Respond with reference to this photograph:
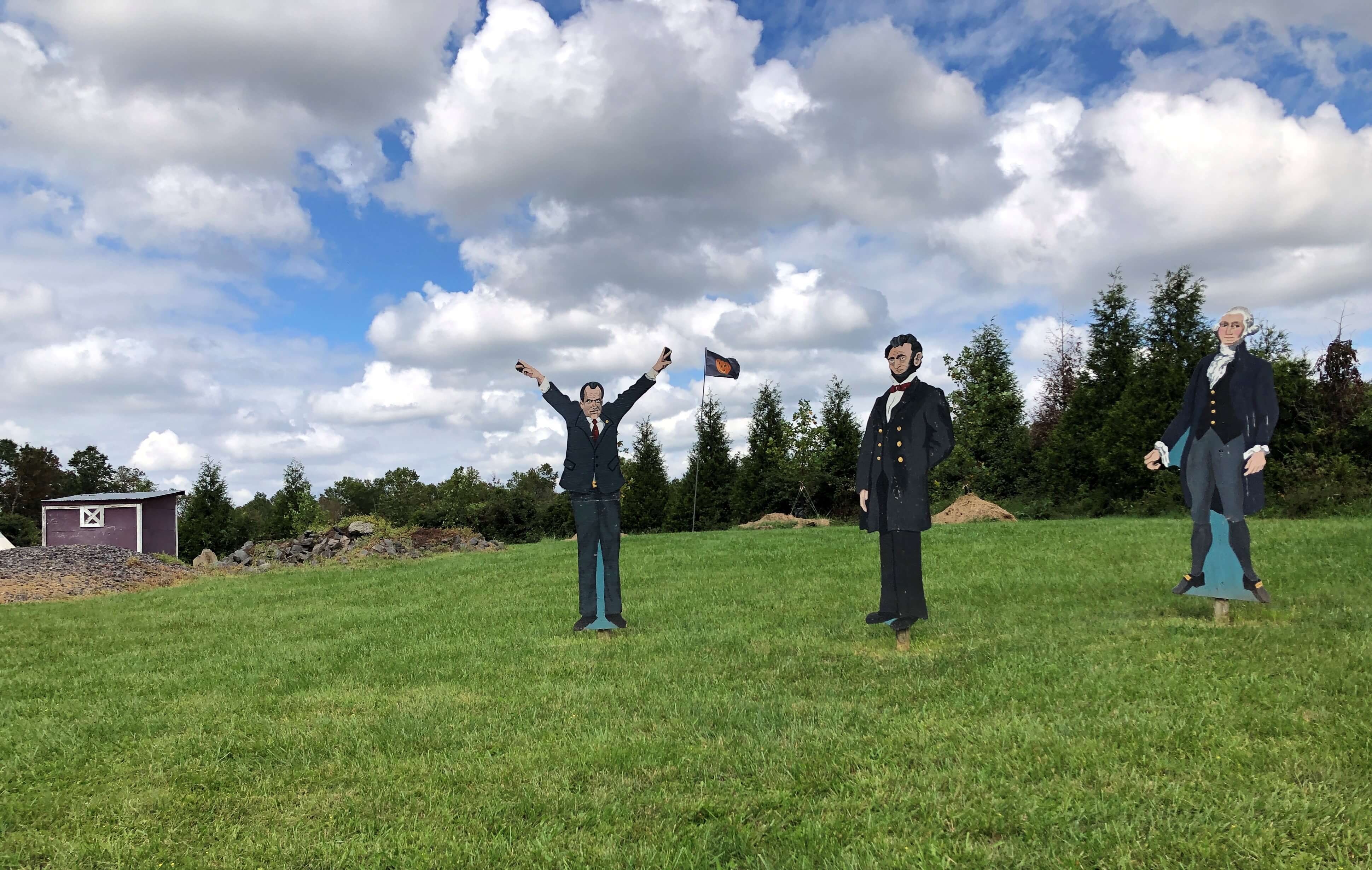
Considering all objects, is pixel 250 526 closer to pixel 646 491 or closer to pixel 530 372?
pixel 646 491

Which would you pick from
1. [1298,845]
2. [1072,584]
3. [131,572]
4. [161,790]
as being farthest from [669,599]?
[131,572]

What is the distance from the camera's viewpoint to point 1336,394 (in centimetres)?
2483

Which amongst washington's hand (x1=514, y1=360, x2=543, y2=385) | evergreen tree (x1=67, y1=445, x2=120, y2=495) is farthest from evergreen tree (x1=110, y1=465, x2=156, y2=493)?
Result: washington's hand (x1=514, y1=360, x2=543, y2=385)

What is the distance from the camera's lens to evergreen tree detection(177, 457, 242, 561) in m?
38.8

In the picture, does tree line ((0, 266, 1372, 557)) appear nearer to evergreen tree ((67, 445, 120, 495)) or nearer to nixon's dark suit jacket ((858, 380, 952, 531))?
nixon's dark suit jacket ((858, 380, 952, 531))

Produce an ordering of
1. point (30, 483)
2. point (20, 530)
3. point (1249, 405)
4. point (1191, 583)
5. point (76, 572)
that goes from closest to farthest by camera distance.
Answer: point (1249, 405) < point (1191, 583) < point (76, 572) < point (20, 530) < point (30, 483)

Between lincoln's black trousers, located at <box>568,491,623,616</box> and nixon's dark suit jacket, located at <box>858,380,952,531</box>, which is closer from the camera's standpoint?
nixon's dark suit jacket, located at <box>858,380,952,531</box>

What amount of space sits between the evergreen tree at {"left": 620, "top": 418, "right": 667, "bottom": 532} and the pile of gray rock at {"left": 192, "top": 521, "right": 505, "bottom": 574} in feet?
40.2

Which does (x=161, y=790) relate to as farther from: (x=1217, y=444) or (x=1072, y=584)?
(x=1072, y=584)

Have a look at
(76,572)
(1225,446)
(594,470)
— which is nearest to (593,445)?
(594,470)

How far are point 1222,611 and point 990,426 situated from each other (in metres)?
26.6

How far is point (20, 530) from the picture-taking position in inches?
1992

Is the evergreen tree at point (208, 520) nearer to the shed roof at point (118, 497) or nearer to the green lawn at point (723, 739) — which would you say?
the shed roof at point (118, 497)

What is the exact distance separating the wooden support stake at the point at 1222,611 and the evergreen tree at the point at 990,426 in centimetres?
2496
